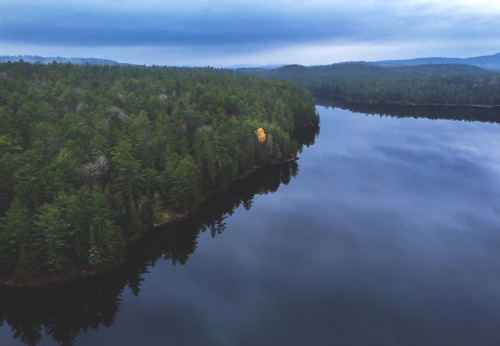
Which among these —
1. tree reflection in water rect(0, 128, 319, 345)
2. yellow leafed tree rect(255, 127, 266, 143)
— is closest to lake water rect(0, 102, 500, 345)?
tree reflection in water rect(0, 128, 319, 345)

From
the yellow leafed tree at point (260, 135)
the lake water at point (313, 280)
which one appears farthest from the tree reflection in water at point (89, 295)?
the yellow leafed tree at point (260, 135)

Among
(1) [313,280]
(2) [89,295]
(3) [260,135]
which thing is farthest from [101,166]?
(3) [260,135]

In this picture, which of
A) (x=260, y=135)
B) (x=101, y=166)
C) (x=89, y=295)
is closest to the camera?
(x=89, y=295)

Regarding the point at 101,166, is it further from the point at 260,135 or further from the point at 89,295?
the point at 260,135

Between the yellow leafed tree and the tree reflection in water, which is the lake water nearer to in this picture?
the tree reflection in water

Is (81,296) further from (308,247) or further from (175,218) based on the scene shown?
(308,247)

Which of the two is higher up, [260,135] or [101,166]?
[101,166]
